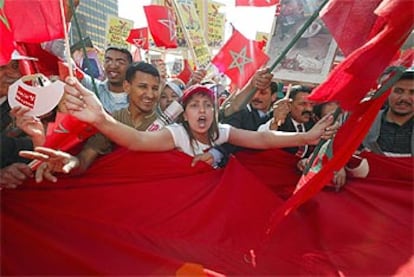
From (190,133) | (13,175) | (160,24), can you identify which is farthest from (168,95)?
(160,24)

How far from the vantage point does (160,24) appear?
19.2 feet

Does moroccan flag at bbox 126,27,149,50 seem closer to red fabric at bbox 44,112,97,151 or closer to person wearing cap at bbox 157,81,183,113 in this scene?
person wearing cap at bbox 157,81,183,113

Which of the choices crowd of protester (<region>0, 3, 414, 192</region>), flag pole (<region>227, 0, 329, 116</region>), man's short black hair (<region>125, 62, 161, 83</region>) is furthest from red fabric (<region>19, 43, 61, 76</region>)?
flag pole (<region>227, 0, 329, 116</region>)

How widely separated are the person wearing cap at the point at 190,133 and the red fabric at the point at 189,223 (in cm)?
9

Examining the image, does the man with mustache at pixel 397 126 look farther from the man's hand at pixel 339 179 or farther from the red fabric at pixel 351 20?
the red fabric at pixel 351 20

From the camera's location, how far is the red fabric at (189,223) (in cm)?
186

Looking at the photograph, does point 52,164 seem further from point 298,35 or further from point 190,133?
point 298,35

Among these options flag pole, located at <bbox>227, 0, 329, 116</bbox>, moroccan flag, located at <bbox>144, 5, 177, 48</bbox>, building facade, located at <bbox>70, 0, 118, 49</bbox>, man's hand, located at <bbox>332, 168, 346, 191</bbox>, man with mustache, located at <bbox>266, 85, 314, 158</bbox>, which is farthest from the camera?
moroccan flag, located at <bbox>144, 5, 177, 48</bbox>

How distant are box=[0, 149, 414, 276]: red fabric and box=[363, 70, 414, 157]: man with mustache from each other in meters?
0.26

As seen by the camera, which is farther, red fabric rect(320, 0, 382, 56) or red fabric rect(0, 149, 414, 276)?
red fabric rect(320, 0, 382, 56)

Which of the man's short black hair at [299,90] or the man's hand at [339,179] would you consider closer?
the man's hand at [339,179]

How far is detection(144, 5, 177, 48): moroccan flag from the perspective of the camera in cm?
577

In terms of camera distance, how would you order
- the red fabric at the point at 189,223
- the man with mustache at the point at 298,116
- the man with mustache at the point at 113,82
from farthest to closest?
the man with mustache at the point at 113,82, the man with mustache at the point at 298,116, the red fabric at the point at 189,223

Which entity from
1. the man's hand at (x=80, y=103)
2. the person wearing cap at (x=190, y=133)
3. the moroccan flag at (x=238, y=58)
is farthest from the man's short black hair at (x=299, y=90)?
the man's hand at (x=80, y=103)
